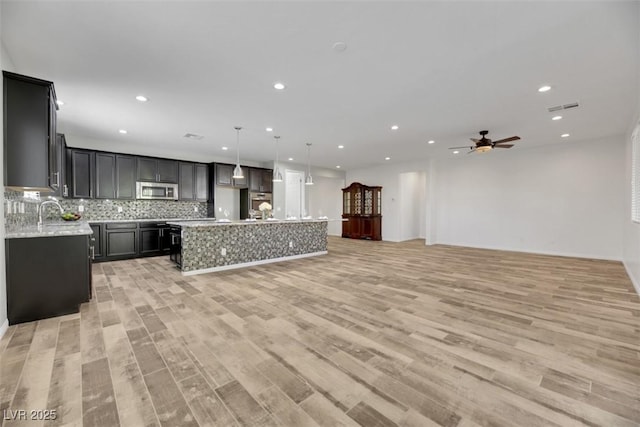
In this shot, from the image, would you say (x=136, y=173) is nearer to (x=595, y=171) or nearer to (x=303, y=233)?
(x=303, y=233)

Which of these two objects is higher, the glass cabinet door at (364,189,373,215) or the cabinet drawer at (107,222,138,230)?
the glass cabinet door at (364,189,373,215)

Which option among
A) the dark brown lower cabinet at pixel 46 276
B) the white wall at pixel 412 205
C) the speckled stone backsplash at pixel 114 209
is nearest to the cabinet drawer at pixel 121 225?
the speckled stone backsplash at pixel 114 209

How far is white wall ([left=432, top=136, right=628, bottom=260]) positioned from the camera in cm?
602

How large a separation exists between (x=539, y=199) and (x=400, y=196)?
382 centimetres

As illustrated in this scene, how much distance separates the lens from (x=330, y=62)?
9.25 feet

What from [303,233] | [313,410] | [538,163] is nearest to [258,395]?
[313,410]

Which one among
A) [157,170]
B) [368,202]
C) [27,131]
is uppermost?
[157,170]

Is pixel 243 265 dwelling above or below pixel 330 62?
below

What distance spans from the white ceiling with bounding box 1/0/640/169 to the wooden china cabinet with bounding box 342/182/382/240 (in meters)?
5.00

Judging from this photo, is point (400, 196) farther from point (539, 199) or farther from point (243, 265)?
point (243, 265)

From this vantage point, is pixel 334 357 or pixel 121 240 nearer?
pixel 334 357

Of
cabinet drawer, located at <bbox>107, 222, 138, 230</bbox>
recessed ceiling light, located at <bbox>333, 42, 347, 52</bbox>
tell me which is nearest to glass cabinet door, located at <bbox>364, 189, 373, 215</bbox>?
cabinet drawer, located at <bbox>107, 222, 138, 230</bbox>

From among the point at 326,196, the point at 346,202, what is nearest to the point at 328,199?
the point at 326,196

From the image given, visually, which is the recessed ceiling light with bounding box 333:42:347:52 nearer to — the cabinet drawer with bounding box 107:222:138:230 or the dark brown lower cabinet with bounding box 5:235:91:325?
the dark brown lower cabinet with bounding box 5:235:91:325
